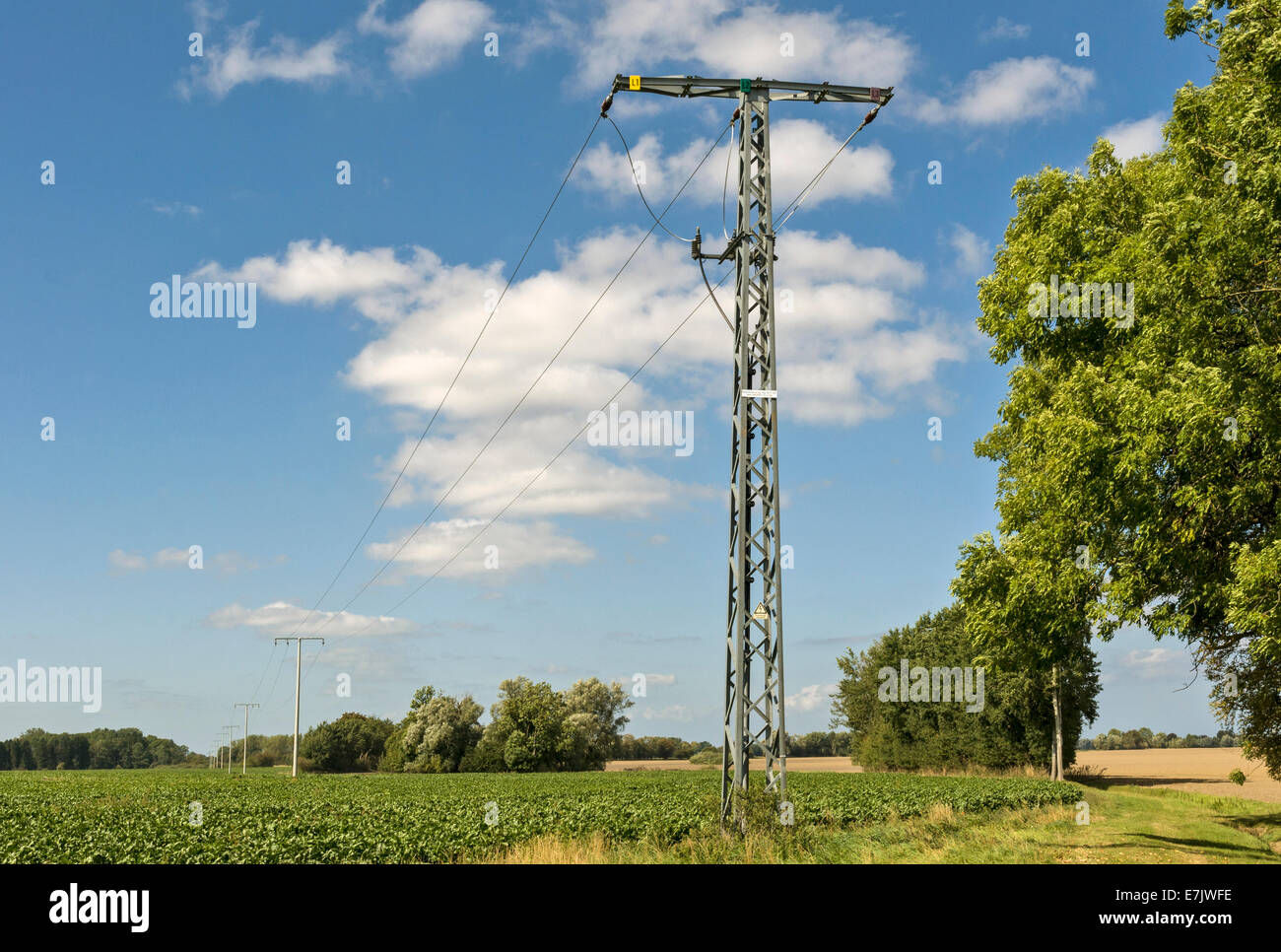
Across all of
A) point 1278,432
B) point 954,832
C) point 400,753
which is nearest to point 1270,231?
point 1278,432

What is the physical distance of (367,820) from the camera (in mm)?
26578

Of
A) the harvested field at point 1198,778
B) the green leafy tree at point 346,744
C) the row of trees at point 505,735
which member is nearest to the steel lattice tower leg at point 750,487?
the harvested field at point 1198,778

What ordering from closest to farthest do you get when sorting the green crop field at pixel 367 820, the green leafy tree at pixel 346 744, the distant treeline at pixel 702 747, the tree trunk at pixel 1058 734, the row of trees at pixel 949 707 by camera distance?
the green crop field at pixel 367 820
the tree trunk at pixel 1058 734
the row of trees at pixel 949 707
the green leafy tree at pixel 346 744
the distant treeline at pixel 702 747

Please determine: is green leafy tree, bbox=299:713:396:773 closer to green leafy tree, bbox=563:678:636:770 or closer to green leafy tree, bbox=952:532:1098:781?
green leafy tree, bbox=563:678:636:770

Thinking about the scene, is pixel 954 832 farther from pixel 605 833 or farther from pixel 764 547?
pixel 764 547

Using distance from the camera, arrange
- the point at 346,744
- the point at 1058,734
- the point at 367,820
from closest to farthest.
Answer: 1. the point at 367,820
2. the point at 1058,734
3. the point at 346,744

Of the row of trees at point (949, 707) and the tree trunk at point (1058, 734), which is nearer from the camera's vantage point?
the tree trunk at point (1058, 734)

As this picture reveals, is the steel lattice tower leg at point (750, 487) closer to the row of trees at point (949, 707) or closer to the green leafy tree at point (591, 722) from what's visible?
the row of trees at point (949, 707)

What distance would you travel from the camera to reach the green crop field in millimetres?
17906

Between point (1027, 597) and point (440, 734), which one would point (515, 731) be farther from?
point (1027, 597)

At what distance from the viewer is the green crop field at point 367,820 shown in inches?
705

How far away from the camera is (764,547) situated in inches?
653

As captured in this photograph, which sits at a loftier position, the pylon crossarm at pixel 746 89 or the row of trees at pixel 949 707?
the pylon crossarm at pixel 746 89

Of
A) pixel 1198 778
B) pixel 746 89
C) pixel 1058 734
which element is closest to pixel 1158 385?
pixel 746 89
